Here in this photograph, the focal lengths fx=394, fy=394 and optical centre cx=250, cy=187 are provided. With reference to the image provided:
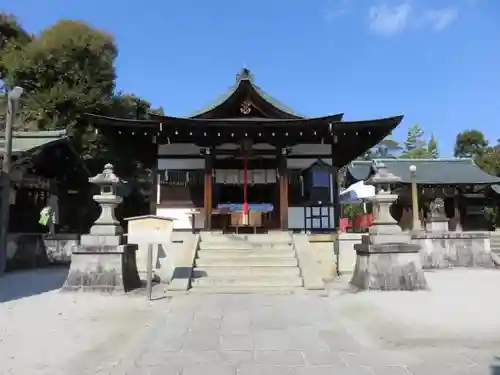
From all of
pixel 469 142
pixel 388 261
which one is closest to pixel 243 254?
pixel 388 261

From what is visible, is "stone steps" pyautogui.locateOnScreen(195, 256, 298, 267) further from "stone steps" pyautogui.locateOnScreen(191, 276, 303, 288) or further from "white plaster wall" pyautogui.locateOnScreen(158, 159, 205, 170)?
"white plaster wall" pyautogui.locateOnScreen(158, 159, 205, 170)

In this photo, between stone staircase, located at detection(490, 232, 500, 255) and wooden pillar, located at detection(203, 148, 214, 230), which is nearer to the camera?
wooden pillar, located at detection(203, 148, 214, 230)

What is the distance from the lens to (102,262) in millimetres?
8523

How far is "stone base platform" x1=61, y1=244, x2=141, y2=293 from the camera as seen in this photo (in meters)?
8.41

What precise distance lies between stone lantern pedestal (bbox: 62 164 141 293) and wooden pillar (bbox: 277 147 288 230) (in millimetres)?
6194

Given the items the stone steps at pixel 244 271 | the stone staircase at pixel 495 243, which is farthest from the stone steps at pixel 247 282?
the stone staircase at pixel 495 243

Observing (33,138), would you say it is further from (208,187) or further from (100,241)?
(100,241)

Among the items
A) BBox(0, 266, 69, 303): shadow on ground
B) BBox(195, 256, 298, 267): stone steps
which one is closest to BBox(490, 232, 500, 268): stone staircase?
BBox(195, 256, 298, 267): stone steps

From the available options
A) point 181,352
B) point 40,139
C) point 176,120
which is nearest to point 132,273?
point 181,352

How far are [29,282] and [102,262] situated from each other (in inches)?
117

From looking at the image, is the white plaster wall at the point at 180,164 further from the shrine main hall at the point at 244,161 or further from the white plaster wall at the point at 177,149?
the white plaster wall at the point at 177,149

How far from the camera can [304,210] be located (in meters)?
15.3

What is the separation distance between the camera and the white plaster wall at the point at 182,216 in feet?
50.0

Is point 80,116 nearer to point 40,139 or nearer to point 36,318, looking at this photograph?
point 40,139
